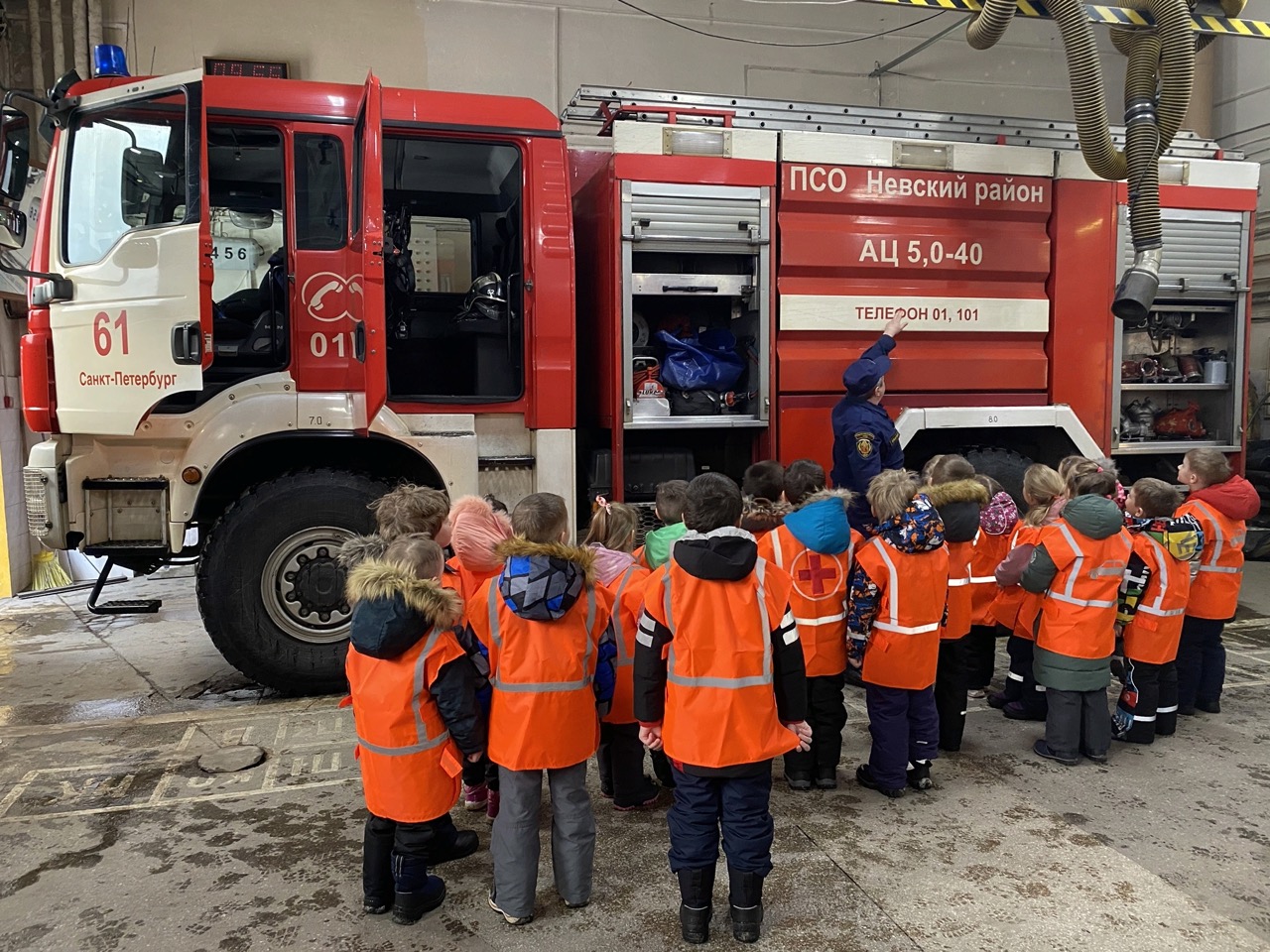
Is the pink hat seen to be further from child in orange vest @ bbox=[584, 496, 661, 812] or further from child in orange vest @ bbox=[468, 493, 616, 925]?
child in orange vest @ bbox=[468, 493, 616, 925]

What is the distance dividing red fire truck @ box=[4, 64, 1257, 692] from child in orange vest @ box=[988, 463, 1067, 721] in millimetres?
1312

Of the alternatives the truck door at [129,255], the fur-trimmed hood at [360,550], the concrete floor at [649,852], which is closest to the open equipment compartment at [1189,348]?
A: the concrete floor at [649,852]

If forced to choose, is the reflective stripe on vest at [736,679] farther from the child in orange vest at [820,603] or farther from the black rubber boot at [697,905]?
the child in orange vest at [820,603]

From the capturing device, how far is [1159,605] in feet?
12.7

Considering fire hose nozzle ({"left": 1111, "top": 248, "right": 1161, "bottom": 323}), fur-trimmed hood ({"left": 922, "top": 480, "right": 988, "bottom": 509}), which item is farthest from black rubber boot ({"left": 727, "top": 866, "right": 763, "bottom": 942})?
fire hose nozzle ({"left": 1111, "top": 248, "right": 1161, "bottom": 323})

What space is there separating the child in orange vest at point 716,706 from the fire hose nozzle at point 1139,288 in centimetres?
411

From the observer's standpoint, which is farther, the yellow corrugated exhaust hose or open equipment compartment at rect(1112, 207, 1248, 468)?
open equipment compartment at rect(1112, 207, 1248, 468)

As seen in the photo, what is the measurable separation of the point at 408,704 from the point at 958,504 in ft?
7.45

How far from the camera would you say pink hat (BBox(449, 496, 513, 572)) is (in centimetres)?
312

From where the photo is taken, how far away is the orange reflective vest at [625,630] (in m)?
3.02

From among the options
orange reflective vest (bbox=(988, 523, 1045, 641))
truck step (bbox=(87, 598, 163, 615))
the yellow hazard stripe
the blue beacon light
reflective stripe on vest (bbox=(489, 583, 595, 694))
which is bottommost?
truck step (bbox=(87, 598, 163, 615))

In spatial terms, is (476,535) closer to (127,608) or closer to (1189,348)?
(127,608)

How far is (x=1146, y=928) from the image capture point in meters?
2.55

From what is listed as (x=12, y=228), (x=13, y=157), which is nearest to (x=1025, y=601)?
(x=12, y=228)
